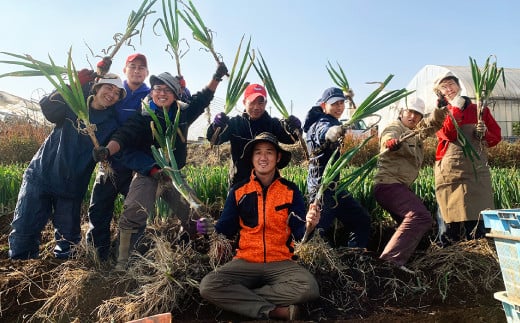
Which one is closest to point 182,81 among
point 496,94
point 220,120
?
point 220,120

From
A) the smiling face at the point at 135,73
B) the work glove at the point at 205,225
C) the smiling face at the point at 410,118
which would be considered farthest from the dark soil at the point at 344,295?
the smiling face at the point at 135,73

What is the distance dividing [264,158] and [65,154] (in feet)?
5.26

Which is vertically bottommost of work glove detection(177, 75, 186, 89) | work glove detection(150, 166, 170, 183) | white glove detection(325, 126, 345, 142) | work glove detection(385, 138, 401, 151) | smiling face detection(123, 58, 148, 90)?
work glove detection(150, 166, 170, 183)

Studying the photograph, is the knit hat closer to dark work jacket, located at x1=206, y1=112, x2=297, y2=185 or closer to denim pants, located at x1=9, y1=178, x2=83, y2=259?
dark work jacket, located at x1=206, y1=112, x2=297, y2=185

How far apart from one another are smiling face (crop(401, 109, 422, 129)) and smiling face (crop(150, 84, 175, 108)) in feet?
6.00

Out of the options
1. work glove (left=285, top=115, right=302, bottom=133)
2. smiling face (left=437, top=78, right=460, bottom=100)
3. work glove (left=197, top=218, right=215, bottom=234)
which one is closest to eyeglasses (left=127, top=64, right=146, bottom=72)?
work glove (left=285, top=115, right=302, bottom=133)

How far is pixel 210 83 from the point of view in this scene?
126 inches

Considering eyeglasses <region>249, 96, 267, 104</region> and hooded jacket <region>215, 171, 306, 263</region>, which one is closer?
hooded jacket <region>215, 171, 306, 263</region>

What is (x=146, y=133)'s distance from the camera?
3189mm

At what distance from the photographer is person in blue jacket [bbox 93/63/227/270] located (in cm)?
306

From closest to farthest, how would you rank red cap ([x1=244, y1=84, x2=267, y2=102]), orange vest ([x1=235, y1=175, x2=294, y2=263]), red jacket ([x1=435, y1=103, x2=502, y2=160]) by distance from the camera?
orange vest ([x1=235, y1=175, x2=294, y2=263]), red cap ([x1=244, y1=84, x2=267, y2=102]), red jacket ([x1=435, y1=103, x2=502, y2=160])

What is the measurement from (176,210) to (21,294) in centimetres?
119

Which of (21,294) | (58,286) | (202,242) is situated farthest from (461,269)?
(21,294)

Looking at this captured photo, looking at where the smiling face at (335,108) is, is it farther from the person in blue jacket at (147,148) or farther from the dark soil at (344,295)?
the dark soil at (344,295)
